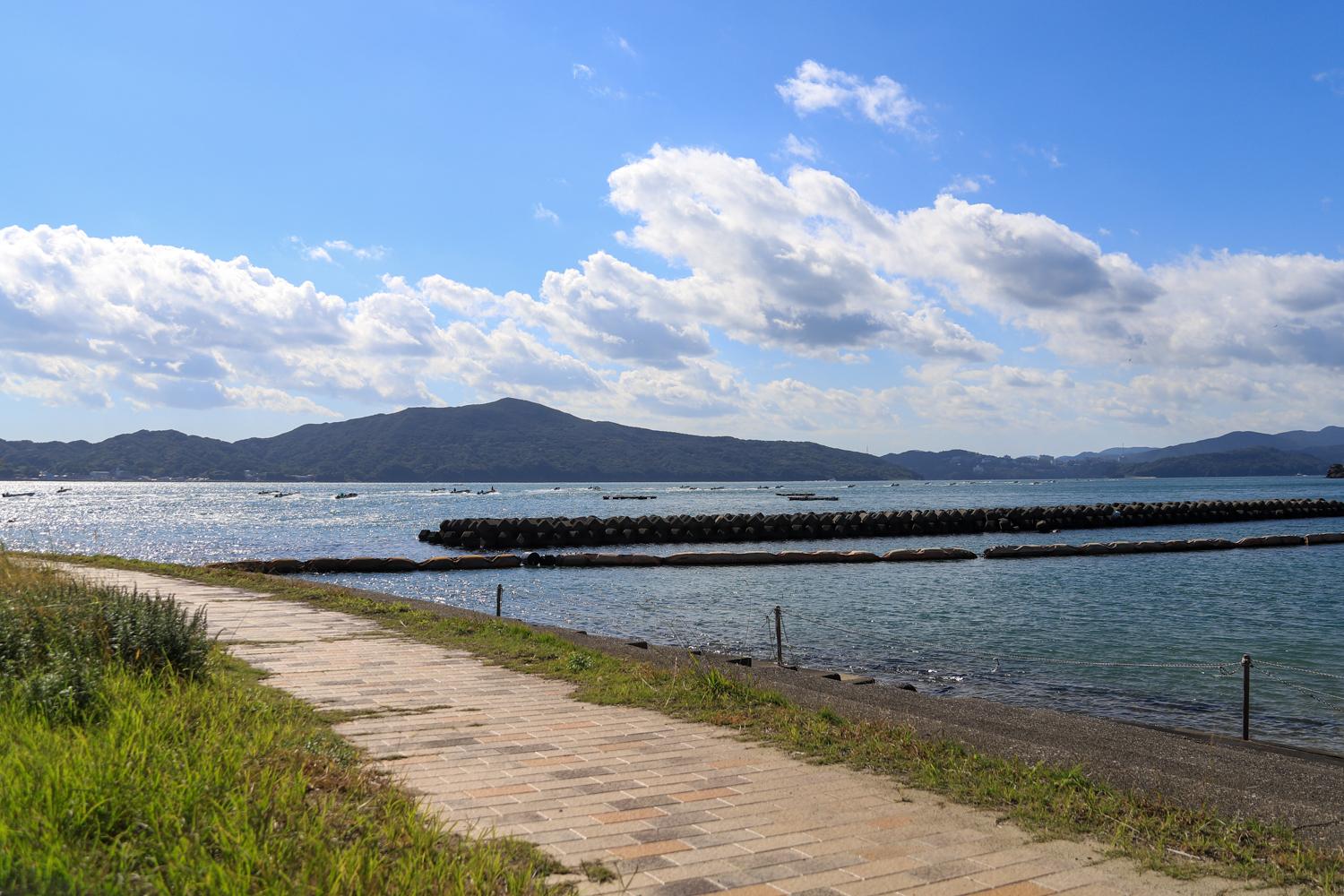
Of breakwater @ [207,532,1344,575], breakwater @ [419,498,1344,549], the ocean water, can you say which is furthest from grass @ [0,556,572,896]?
breakwater @ [419,498,1344,549]

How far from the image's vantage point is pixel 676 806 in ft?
17.7

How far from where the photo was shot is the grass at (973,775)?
15.8ft

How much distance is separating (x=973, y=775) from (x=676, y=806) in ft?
7.12

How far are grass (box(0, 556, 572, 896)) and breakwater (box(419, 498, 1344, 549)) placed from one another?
46716 mm

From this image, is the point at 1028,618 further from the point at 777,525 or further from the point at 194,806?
the point at 777,525

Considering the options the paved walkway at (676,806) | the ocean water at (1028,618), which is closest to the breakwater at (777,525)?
the ocean water at (1028,618)

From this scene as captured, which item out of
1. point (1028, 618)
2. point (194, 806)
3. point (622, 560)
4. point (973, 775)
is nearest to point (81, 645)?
point (194, 806)

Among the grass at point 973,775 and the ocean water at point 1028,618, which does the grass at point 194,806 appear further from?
the ocean water at point 1028,618

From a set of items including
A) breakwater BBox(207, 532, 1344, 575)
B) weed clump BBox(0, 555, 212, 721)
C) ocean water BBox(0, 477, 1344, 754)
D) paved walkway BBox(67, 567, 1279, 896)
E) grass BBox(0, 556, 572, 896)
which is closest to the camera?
grass BBox(0, 556, 572, 896)

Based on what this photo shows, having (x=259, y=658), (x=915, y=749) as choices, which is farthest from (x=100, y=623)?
(x=915, y=749)

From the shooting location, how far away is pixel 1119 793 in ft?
19.2

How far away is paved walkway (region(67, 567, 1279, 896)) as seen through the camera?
4379mm

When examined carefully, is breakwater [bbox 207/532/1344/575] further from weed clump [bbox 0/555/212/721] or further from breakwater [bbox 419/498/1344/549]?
weed clump [bbox 0/555/212/721]

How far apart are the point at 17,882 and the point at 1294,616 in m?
28.7
